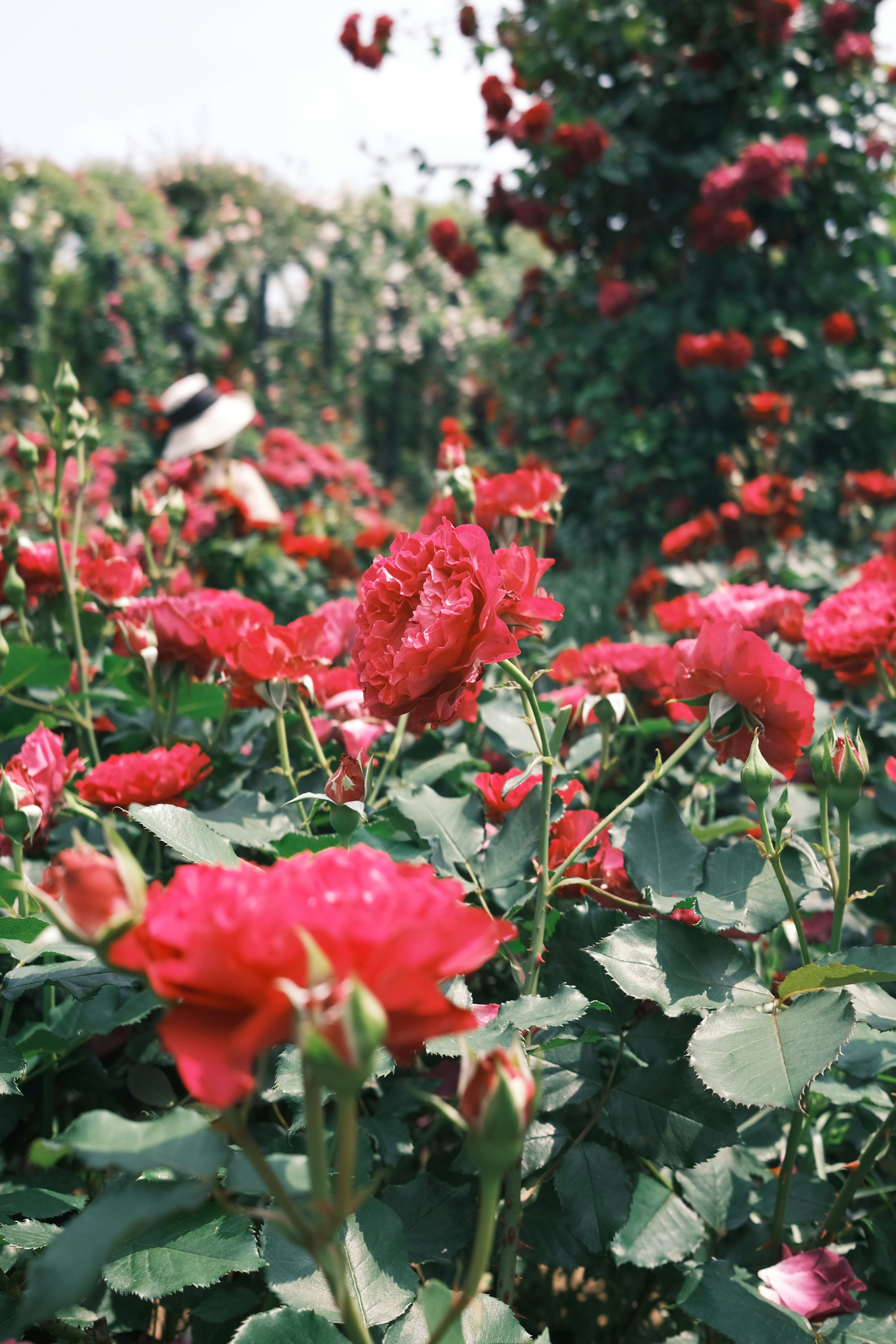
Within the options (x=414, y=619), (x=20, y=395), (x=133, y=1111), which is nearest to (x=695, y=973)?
(x=414, y=619)

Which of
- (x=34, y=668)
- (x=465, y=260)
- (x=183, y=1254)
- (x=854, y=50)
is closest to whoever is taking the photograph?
(x=183, y=1254)

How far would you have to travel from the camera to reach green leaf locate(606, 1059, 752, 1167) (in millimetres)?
700

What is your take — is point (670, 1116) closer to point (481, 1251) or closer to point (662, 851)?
point (662, 851)

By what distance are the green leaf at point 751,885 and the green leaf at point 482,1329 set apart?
0.32 metres

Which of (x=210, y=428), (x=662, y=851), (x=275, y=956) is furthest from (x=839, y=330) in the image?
(x=275, y=956)

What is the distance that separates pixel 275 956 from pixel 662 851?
1.83 feet

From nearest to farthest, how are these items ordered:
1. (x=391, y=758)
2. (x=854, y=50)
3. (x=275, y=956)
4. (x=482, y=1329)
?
(x=275, y=956) → (x=482, y=1329) → (x=391, y=758) → (x=854, y=50)

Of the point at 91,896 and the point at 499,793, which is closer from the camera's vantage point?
the point at 91,896

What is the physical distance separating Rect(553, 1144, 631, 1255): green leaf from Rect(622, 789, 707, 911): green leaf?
0.22 meters

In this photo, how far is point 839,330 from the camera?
3.45m

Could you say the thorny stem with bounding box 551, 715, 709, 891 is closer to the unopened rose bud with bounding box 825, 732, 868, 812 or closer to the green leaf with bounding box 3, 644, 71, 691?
the unopened rose bud with bounding box 825, 732, 868, 812

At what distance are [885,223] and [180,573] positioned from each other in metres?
3.69

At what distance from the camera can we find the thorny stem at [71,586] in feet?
3.73

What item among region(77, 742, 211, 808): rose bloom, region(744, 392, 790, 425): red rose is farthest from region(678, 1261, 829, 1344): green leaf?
region(744, 392, 790, 425): red rose
